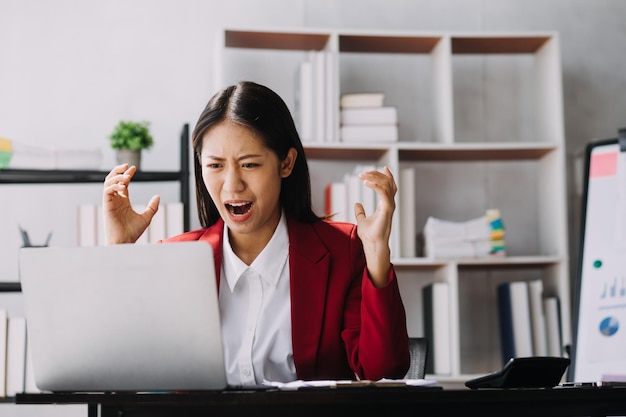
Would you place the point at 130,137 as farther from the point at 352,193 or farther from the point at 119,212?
the point at 119,212

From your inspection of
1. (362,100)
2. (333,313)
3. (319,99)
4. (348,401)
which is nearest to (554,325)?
(362,100)

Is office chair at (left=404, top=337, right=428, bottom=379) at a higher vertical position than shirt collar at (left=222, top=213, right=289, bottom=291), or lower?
lower

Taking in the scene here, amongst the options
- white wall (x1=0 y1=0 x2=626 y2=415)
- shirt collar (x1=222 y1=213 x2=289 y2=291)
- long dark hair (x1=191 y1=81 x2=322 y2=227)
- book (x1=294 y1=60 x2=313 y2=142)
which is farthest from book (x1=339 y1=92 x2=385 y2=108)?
shirt collar (x1=222 y1=213 x2=289 y2=291)

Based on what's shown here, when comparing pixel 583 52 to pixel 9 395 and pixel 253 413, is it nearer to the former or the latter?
pixel 9 395

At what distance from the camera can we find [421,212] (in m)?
3.31

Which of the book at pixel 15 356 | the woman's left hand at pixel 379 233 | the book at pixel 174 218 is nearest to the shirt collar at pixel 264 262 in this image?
the woman's left hand at pixel 379 233

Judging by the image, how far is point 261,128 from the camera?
1703 mm

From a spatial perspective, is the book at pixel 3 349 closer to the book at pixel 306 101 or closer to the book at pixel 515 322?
the book at pixel 306 101

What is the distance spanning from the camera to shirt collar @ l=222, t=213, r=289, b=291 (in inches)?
66.6

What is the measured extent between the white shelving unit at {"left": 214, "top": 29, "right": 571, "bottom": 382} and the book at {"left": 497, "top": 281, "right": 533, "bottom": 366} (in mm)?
110

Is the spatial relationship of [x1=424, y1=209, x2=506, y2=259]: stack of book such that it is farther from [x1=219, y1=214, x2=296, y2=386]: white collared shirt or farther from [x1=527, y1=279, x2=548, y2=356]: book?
[x1=219, y1=214, x2=296, y2=386]: white collared shirt

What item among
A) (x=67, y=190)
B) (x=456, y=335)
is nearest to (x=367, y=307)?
(x=456, y=335)

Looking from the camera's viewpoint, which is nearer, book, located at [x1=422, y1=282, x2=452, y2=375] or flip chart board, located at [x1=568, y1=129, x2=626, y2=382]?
flip chart board, located at [x1=568, y1=129, x2=626, y2=382]

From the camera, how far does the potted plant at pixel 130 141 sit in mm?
2928
